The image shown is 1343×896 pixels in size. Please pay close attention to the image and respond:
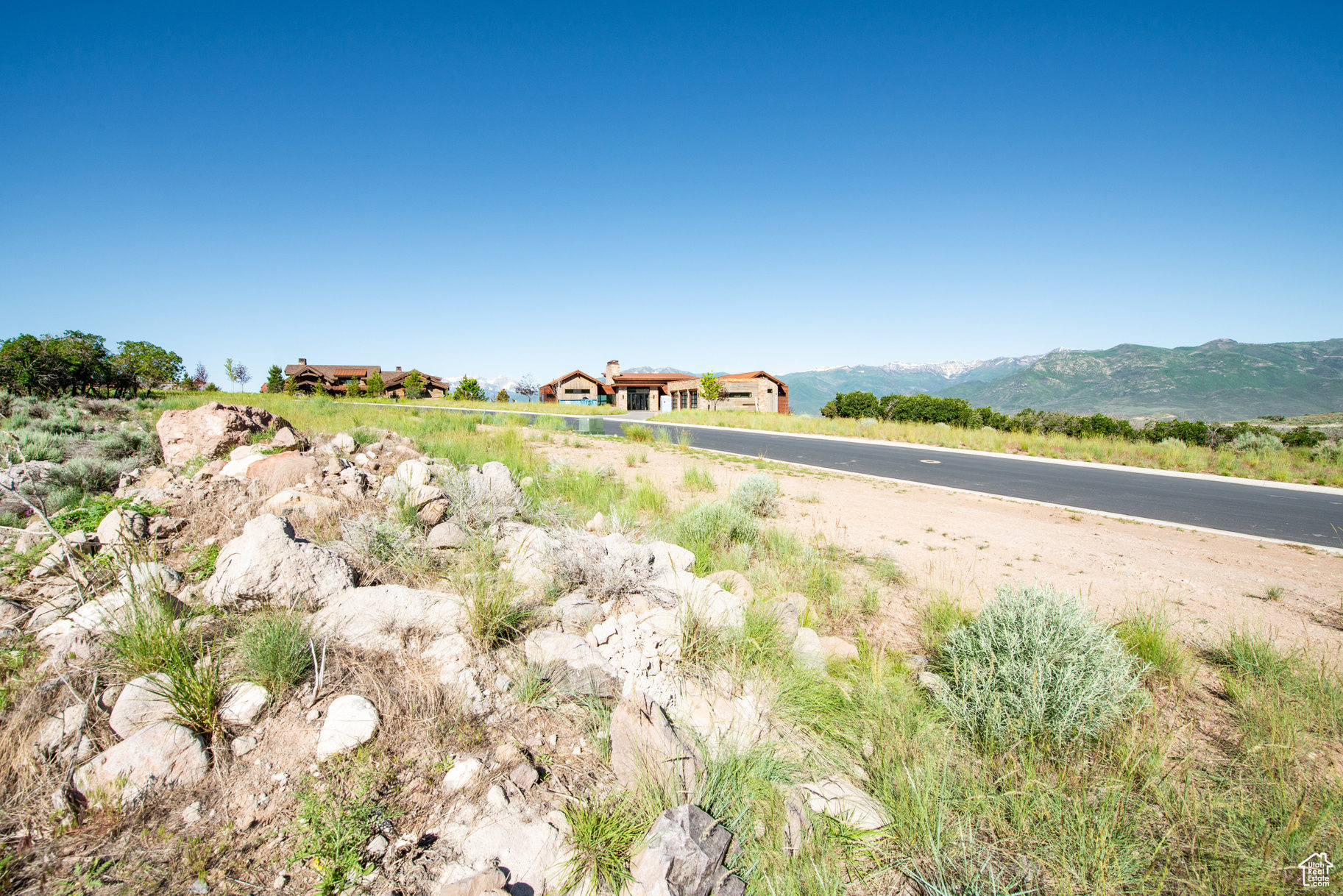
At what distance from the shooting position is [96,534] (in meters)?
4.04

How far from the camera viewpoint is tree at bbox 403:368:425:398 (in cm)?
6065

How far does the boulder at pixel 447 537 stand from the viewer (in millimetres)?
4574

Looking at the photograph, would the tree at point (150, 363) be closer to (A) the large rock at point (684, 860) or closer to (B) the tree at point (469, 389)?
(B) the tree at point (469, 389)

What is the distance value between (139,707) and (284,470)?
11.8ft

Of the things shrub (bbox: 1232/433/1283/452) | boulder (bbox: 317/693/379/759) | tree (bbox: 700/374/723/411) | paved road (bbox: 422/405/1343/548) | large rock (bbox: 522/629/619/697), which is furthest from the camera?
tree (bbox: 700/374/723/411)

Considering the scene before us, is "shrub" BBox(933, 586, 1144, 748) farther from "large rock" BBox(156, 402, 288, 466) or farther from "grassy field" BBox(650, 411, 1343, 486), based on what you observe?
"grassy field" BBox(650, 411, 1343, 486)

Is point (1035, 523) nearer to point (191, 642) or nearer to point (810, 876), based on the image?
Answer: point (810, 876)

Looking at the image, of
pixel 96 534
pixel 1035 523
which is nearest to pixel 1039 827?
pixel 96 534

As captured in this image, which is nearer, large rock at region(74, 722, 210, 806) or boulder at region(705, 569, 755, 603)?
large rock at region(74, 722, 210, 806)

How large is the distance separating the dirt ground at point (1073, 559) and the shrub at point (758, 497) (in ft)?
1.03

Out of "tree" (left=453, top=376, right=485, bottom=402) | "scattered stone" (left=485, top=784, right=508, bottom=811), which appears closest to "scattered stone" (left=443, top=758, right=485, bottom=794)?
"scattered stone" (left=485, top=784, right=508, bottom=811)

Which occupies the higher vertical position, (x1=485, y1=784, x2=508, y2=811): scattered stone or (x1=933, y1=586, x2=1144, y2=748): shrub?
(x1=933, y1=586, x2=1144, y2=748): shrub

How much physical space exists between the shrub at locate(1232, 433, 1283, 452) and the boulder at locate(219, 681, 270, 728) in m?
27.6

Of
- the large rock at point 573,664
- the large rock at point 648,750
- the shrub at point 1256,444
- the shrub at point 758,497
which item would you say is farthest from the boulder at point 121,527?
the shrub at point 1256,444
